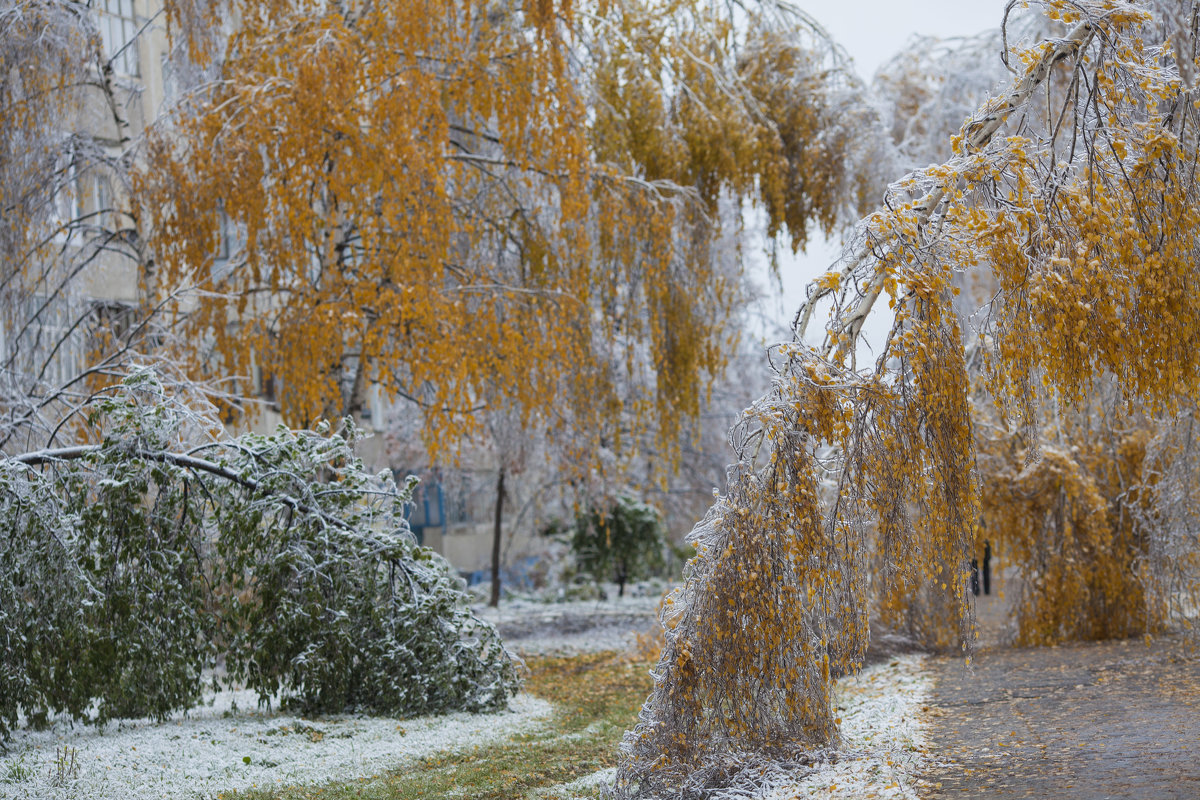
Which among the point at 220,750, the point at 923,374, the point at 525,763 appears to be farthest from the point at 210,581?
the point at 923,374

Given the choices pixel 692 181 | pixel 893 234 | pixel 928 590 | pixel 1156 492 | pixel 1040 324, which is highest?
pixel 692 181

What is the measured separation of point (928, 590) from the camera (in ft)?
30.6

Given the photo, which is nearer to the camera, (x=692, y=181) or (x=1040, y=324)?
(x=1040, y=324)

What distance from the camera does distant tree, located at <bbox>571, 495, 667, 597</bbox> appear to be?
17.6 meters

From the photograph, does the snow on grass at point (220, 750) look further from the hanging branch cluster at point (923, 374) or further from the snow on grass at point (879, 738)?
the snow on grass at point (879, 738)

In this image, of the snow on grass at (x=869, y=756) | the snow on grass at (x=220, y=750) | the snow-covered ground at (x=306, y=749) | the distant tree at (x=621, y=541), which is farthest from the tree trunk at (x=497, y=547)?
the snow on grass at (x=869, y=756)

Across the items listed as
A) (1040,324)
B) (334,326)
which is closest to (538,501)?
(334,326)

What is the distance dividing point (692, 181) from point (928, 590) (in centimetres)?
427

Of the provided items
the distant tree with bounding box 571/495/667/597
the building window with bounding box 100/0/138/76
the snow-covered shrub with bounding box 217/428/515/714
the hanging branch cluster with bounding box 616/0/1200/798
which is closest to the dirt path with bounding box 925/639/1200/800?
the hanging branch cluster with bounding box 616/0/1200/798

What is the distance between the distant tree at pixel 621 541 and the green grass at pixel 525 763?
840 centimetres

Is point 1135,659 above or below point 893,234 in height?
below

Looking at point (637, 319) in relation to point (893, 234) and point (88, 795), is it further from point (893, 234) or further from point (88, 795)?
point (88, 795)

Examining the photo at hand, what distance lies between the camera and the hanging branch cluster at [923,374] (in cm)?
456

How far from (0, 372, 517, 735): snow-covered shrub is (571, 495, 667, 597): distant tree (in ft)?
31.1
